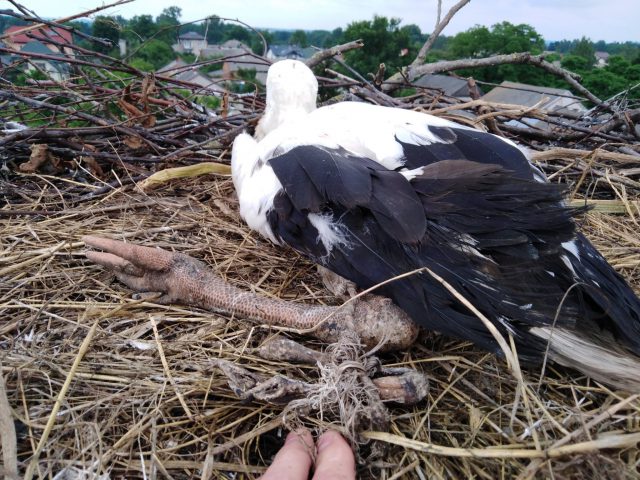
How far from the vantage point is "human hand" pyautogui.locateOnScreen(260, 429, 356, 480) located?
1.13m

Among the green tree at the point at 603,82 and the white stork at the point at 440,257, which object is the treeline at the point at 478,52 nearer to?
the green tree at the point at 603,82

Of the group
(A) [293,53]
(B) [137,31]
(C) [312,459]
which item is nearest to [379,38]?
(A) [293,53]

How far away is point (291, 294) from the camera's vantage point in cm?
186

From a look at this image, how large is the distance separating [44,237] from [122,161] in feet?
2.42

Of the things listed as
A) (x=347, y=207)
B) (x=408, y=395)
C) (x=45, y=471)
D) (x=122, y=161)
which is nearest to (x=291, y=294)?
(x=347, y=207)

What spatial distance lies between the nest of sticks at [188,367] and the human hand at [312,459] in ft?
0.16

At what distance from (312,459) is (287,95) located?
1857mm

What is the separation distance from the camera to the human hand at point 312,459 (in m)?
1.13

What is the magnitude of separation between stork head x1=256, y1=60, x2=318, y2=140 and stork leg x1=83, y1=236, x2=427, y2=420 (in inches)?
39.9

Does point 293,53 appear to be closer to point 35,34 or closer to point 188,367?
point 35,34

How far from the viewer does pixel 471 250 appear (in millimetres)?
1419

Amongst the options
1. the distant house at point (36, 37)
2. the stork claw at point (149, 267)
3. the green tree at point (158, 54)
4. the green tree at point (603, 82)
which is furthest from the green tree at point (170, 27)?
the green tree at point (603, 82)

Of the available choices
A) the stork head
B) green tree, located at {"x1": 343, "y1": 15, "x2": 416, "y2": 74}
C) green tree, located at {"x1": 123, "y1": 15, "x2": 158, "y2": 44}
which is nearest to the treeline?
green tree, located at {"x1": 343, "y1": 15, "x2": 416, "y2": 74}

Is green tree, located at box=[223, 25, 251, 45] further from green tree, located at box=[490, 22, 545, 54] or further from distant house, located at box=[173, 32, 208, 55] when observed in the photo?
green tree, located at box=[490, 22, 545, 54]
